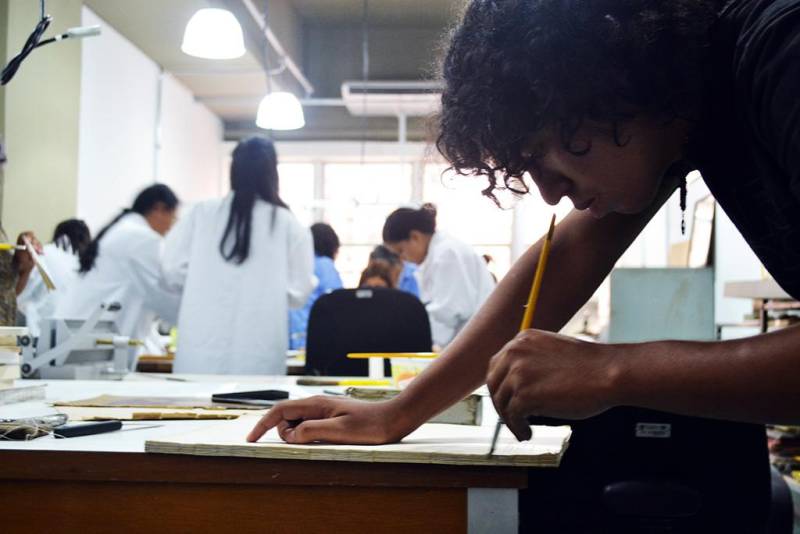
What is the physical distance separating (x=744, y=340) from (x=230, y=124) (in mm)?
8933

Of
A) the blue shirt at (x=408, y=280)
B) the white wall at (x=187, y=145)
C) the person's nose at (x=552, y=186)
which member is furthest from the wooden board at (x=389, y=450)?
the white wall at (x=187, y=145)

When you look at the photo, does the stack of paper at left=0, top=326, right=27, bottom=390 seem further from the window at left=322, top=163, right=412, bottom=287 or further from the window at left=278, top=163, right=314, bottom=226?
the window at left=278, top=163, right=314, bottom=226

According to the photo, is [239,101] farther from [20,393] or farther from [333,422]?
Result: [333,422]

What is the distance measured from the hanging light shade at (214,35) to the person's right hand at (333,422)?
345 centimetres

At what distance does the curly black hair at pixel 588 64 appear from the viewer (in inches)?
31.0

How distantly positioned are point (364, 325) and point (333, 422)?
2.01 meters

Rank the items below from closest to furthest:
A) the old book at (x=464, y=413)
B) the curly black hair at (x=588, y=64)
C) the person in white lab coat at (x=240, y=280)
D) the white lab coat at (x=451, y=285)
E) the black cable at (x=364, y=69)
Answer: the curly black hair at (x=588, y=64) → the old book at (x=464, y=413) → the person in white lab coat at (x=240, y=280) → the white lab coat at (x=451, y=285) → the black cable at (x=364, y=69)

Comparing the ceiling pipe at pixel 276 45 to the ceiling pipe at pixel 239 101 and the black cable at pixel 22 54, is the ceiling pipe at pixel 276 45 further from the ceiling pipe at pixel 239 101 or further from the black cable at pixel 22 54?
the black cable at pixel 22 54

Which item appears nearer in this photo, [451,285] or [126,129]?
[451,285]

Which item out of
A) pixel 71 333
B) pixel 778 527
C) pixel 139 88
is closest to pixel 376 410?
pixel 778 527

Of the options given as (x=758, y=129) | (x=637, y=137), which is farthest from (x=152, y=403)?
(x=758, y=129)

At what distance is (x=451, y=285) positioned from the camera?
13.3 ft

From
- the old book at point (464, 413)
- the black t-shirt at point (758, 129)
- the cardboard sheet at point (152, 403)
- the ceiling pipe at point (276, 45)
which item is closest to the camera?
the black t-shirt at point (758, 129)

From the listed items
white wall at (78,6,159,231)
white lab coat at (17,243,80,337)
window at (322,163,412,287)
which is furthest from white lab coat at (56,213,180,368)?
window at (322,163,412,287)
